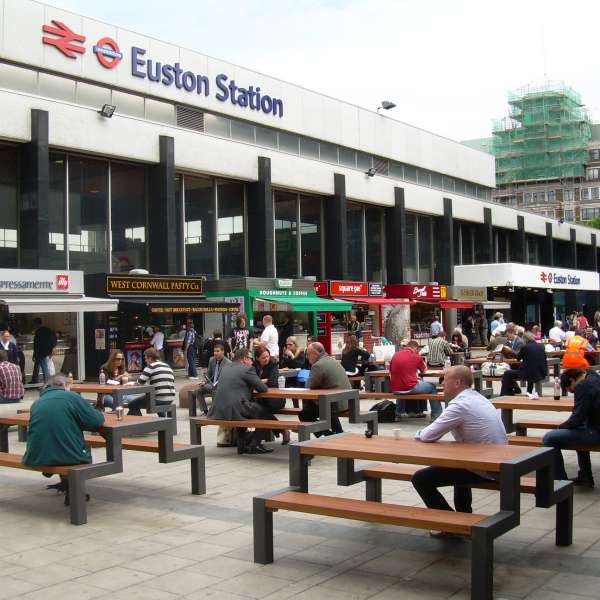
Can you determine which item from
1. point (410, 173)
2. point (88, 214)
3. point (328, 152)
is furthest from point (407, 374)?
point (410, 173)

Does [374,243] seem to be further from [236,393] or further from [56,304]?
[236,393]

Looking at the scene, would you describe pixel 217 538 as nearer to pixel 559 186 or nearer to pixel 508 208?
pixel 508 208

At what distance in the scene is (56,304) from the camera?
20.9 meters

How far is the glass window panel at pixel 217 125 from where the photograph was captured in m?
31.2

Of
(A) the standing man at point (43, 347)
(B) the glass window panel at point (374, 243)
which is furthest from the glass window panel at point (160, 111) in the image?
(B) the glass window panel at point (374, 243)

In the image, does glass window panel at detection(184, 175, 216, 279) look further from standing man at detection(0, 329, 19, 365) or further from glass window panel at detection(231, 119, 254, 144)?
standing man at detection(0, 329, 19, 365)

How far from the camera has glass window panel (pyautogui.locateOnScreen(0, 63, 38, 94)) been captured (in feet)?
80.2

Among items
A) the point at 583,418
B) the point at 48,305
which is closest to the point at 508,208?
the point at 48,305

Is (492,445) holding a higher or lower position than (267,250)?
lower

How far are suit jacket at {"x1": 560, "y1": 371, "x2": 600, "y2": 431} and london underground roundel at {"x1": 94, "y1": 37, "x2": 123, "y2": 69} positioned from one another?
76.4 feet

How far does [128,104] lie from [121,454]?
73.9 ft

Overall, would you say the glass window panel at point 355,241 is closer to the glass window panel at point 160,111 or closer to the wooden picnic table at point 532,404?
the glass window panel at point 160,111

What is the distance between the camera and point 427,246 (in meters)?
43.2

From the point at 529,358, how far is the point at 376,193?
2448cm
